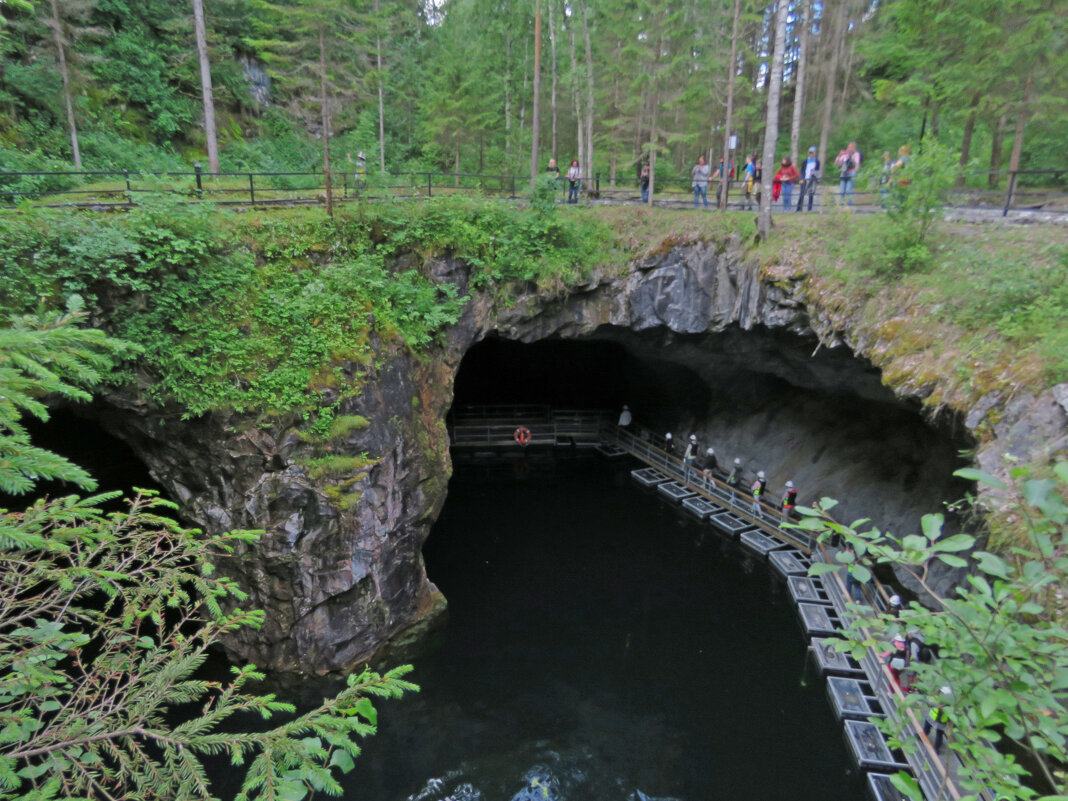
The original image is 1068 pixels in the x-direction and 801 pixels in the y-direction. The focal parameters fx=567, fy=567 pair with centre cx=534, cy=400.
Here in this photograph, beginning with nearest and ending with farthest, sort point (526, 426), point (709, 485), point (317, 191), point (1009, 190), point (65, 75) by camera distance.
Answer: point (1009, 190) < point (317, 191) < point (65, 75) < point (709, 485) < point (526, 426)

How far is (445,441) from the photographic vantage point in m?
14.0

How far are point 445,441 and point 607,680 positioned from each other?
647cm

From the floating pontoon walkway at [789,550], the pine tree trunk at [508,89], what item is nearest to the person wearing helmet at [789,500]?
the floating pontoon walkway at [789,550]

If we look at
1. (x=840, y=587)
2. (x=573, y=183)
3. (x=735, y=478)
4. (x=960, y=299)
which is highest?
(x=573, y=183)

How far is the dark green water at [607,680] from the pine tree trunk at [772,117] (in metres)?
9.10

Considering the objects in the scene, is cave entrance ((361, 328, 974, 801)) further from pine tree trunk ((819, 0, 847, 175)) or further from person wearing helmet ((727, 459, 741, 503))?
pine tree trunk ((819, 0, 847, 175))

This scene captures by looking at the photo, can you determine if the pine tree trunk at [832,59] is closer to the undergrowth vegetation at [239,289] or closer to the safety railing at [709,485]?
the safety railing at [709,485]

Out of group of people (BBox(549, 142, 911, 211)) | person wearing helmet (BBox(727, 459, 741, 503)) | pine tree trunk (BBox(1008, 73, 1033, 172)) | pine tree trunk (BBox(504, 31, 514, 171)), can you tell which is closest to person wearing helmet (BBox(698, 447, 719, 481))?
person wearing helmet (BBox(727, 459, 741, 503))

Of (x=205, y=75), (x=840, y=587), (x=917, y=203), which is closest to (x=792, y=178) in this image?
(x=917, y=203)

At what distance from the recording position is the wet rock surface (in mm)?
10922

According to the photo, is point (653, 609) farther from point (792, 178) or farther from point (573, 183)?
point (792, 178)

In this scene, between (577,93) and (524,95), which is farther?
(524,95)

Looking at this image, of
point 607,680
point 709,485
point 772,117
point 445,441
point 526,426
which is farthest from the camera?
point 526,426

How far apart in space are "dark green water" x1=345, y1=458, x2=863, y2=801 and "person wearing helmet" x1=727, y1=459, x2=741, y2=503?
1493 mm
